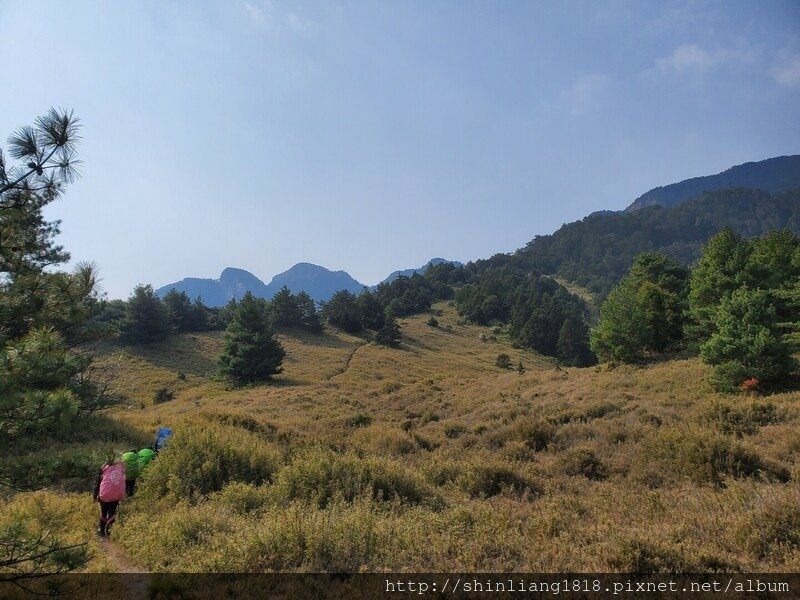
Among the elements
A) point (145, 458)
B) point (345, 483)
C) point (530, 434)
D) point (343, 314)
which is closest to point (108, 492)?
point (145, 458)

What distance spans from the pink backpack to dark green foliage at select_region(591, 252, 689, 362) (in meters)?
30.7

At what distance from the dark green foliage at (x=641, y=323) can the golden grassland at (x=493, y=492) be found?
7542 millimetres

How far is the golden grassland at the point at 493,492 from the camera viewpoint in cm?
607

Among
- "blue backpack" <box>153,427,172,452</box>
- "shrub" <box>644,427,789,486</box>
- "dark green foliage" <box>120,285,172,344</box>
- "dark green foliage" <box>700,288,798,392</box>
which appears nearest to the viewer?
"shrub" <box>644,427,789,486</box>

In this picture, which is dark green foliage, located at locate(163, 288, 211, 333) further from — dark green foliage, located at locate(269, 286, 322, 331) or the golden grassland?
the golden grassland

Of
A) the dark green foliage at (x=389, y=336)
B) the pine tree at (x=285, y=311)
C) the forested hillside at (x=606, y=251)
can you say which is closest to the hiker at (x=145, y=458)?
the dark green foliage at (x=389, y=336)

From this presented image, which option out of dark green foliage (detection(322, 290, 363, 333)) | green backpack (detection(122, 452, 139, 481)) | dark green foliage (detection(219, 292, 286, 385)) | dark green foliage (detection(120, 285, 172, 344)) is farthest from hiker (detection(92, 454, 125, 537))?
dark green foliage (detection(322, 290, 363, 333))

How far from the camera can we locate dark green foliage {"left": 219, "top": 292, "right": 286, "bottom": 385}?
38938 mm

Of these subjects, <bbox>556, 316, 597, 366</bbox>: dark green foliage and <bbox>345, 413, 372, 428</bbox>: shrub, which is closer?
<bbox>345, 413, 372, 428</bbox>: shrub

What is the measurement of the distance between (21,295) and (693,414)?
1863cm

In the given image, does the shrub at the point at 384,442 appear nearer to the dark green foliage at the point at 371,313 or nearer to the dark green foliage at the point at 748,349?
the dark green foliage at the point at 748,349

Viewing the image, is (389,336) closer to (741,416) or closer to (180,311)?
(180,311)

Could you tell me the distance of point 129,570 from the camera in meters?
6.65

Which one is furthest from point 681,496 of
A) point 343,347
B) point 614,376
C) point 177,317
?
point 177,317
